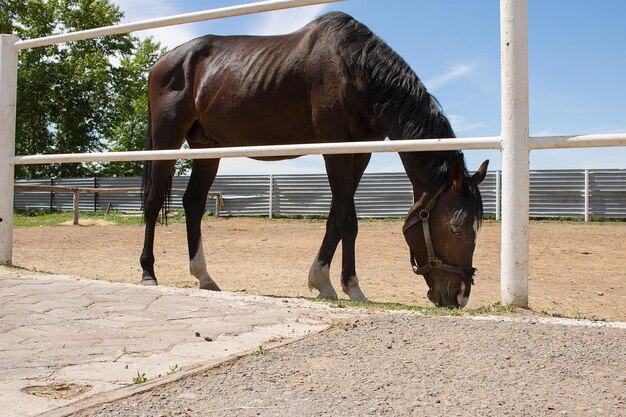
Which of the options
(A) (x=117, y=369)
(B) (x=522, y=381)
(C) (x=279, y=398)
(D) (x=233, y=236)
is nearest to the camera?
(C) (x=279, y=398)

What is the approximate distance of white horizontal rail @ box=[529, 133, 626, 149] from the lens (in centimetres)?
287

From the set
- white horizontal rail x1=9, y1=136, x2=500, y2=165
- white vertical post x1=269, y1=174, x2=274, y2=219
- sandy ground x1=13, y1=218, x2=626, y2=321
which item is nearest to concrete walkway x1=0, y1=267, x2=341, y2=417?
white horizontal rail x1=9, y1=136, x2=500, y2=165

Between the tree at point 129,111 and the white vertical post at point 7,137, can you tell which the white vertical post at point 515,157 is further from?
the tree at point 129,111

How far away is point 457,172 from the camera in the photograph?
387 cm

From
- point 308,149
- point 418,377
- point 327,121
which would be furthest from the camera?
point 327,121

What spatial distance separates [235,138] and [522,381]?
3678 mm

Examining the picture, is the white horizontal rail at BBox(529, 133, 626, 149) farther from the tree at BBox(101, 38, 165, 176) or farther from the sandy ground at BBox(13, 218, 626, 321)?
the tree at BBox(101, 38, 165, 176)

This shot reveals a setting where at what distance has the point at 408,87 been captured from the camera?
4.25 m

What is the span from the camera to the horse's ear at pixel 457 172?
385 cm

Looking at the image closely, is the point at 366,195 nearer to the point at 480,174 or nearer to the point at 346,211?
the point at 346,211

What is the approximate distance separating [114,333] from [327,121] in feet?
7.87

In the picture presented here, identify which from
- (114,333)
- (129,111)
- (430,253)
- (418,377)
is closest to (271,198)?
(129,111)

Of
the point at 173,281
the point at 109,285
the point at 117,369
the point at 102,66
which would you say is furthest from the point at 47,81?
the point at 117,369

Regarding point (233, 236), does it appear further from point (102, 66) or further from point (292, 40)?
point (102, 66)
